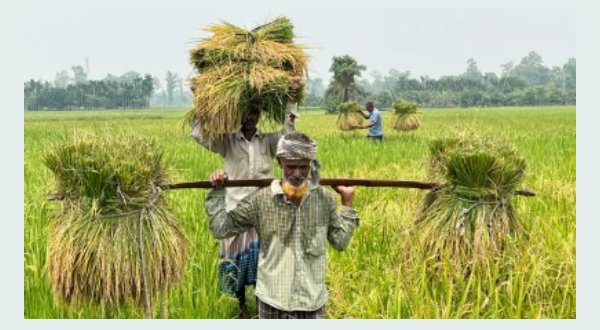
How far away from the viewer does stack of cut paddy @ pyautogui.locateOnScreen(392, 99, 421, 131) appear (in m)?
13.9

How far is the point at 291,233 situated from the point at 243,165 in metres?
0.79

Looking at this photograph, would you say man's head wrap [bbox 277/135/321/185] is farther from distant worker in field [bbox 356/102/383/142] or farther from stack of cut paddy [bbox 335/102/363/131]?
stack of cut paddy [bbox 335/102/363/131]

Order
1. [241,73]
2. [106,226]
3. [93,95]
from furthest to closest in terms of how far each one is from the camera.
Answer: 1. [93,95]
2. [241,73]
3. [106,226]

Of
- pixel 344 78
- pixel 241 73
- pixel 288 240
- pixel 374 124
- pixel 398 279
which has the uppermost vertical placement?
pixel 344 78

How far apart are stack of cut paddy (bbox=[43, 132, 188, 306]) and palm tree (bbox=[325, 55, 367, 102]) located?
34.8 meters

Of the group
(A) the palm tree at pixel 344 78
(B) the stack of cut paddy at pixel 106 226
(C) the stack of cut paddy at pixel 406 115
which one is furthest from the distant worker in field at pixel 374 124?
(A) the palm tree at pixel 344 78

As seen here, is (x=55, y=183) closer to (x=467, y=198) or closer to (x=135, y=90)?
(x=467, y=198)

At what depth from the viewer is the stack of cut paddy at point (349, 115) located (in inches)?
558

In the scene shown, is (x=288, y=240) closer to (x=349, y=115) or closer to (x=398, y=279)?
(x=398, y=279)

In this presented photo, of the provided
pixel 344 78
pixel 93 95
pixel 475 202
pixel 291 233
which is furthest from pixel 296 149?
pixel 93 95

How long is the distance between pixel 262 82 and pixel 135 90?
5218cm

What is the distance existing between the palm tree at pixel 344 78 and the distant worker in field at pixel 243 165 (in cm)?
3420

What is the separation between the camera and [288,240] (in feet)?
7.57

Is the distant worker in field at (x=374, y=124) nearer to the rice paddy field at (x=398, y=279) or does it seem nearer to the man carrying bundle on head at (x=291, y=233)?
the rice paddy field at (x=398, y=279)
